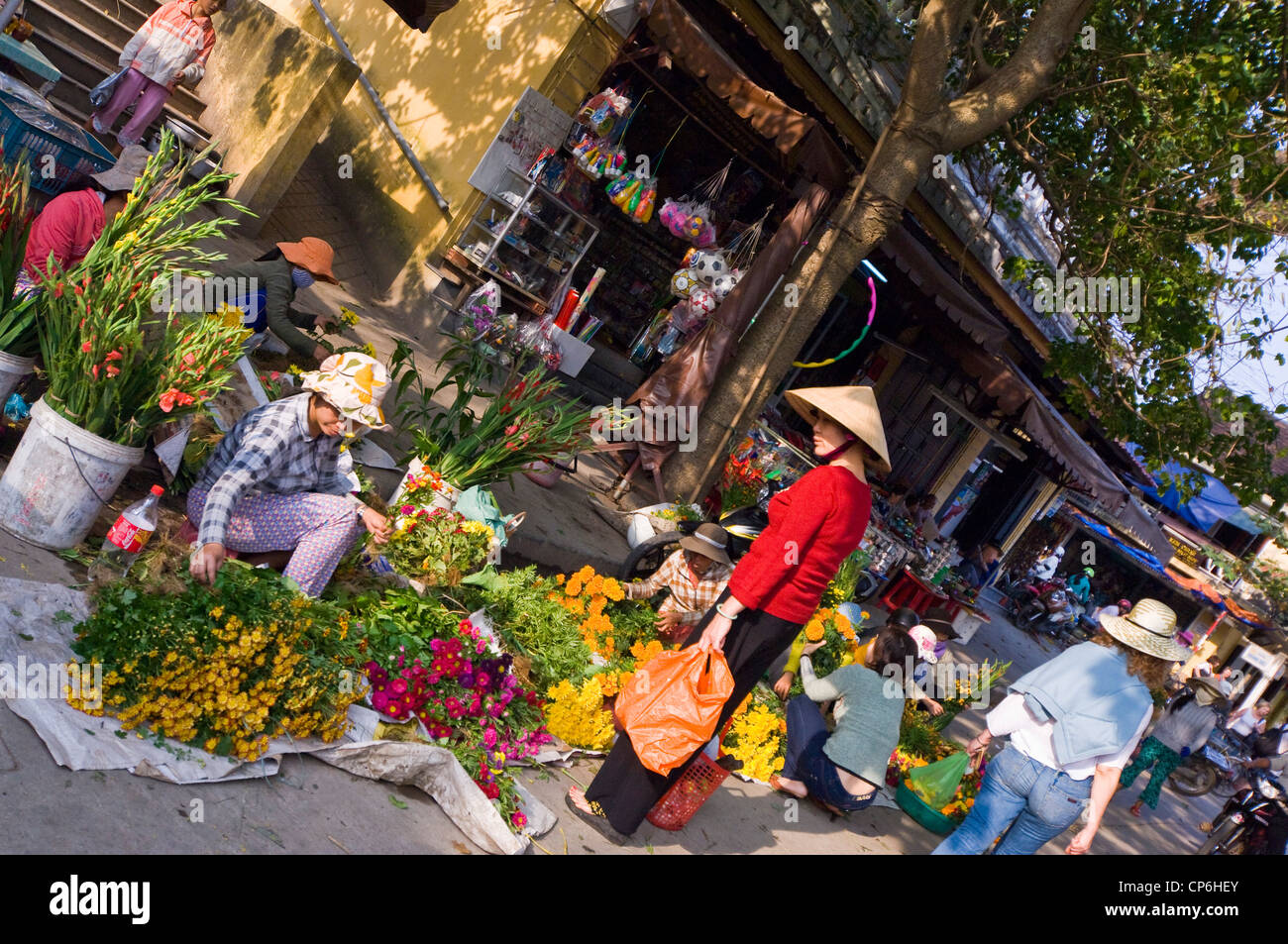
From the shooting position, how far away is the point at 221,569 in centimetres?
391

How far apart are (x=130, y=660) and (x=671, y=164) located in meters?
9.21

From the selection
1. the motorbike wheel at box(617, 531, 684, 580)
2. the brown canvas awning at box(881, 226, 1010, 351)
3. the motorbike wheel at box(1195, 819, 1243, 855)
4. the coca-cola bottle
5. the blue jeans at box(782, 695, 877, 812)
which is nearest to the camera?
the coca-cola bottle

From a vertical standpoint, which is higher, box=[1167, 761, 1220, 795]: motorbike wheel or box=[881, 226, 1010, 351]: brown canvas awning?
box=[881, 226, 1010, 351]: brown canvas awning

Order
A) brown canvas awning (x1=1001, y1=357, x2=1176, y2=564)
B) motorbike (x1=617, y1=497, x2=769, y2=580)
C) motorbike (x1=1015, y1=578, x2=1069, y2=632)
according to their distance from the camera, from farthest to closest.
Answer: motorbike (x1=1015, y1=578, x2=1069, y2=632)
brown canvas awning (x1=1001, y1=357, x2=1176, y2=564)
motorbike (x1=617, y1=497, x2=769, y2=580)

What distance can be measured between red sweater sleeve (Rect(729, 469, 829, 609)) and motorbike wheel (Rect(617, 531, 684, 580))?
8.73 feet

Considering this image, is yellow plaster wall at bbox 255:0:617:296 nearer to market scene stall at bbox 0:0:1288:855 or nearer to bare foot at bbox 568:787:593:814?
market scene stall at bbox 0:0:1288:855

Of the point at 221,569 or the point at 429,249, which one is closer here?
the point at 221,569

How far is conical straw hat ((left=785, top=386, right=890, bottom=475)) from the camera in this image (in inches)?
152

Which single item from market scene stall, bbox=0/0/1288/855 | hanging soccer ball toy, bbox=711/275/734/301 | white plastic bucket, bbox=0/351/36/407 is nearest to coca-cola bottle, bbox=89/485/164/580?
market scene stall, bbox=0/0/1288/855

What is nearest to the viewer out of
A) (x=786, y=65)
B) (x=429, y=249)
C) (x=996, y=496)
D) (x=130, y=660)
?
(x=130, y=660)

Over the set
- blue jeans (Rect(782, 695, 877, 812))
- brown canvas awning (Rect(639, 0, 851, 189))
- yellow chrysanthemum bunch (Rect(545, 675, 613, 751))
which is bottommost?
yellow chrysanthemum bunch (Rect(545, 675, 613, 751))

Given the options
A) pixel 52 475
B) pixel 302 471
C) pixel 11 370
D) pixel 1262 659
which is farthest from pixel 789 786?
pixel 1262 659
